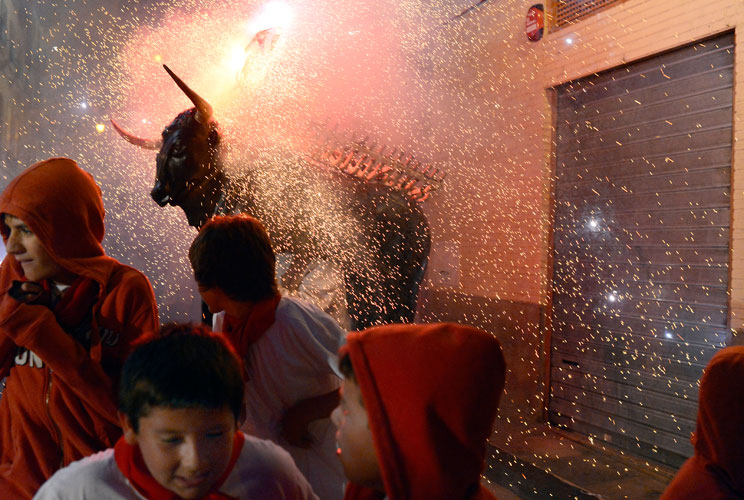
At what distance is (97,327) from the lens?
224cm

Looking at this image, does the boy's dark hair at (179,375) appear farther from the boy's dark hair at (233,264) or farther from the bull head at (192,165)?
the bull head at (192,165)

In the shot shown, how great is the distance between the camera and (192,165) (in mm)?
4934

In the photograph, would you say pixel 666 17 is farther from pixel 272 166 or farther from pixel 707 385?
pixel 707 385

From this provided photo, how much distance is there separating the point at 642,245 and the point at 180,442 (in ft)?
17.5

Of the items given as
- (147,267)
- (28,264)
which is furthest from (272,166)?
(147,267)

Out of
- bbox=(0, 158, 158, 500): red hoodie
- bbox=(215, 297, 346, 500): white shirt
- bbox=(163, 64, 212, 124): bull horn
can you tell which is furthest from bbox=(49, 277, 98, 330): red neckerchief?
bbox=(163, 64, 212, 124): bull horn

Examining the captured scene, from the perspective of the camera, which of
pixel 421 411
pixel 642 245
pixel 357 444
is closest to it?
pixel 421 411

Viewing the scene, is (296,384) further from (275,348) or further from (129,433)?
(129,433)

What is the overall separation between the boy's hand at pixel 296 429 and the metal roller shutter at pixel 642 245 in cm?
424

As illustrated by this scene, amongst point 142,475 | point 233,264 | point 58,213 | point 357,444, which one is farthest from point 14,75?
point 357,444

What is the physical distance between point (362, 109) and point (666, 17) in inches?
154

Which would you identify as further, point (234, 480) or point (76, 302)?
point (76, 302)

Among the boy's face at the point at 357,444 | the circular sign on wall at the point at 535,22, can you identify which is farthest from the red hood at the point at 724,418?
the circular sign on wall at the point at 535,22

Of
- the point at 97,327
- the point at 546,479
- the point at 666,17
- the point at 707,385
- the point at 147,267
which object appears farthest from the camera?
the point at 147,267
